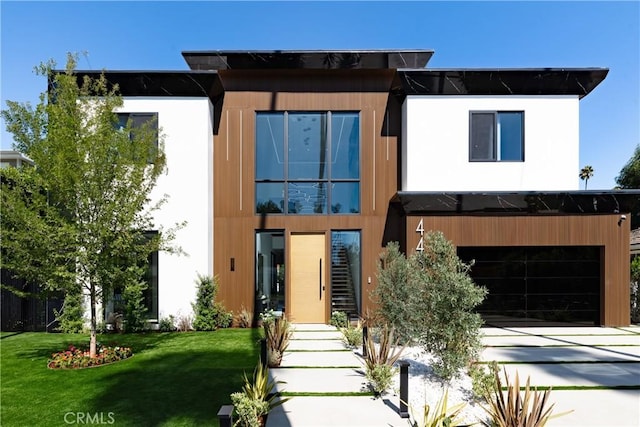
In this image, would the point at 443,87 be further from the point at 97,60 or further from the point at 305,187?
the point at 97,60

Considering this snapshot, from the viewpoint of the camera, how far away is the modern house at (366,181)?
1041 cm

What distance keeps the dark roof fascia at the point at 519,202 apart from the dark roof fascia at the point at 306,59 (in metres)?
4.07

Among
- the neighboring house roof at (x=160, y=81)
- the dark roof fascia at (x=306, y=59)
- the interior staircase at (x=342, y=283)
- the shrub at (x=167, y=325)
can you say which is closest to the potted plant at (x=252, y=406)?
the shrub at (x=167, y=325)

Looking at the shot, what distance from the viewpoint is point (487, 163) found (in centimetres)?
1056

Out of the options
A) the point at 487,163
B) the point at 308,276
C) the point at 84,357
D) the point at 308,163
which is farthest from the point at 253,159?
the point at 487,163

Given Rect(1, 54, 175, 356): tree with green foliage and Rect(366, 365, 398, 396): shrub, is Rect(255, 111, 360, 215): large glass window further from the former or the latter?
Rect(366, 365, 398, 396): shrub

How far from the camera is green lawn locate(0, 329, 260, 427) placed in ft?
15.9

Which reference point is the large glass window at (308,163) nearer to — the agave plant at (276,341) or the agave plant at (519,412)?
the agave plant at (276,341)

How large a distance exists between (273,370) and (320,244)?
5040 mm

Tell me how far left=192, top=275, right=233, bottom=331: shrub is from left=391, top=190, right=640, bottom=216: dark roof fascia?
236 inches

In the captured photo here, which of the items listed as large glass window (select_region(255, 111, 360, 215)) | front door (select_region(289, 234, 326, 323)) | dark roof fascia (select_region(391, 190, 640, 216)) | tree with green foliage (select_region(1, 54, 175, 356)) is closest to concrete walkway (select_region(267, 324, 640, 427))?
front door (select_region(289, 234, 326, 323))
